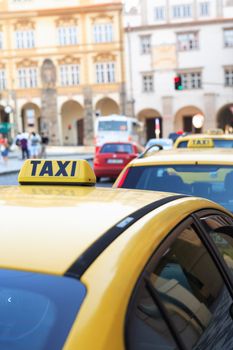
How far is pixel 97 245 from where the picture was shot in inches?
64.4

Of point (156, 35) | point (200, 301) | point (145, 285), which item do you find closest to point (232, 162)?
point (200, 301)

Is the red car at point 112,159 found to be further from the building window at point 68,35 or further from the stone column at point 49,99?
the building window at point 68,35

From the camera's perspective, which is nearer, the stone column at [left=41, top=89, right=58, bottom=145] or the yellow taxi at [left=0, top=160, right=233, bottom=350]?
the yellow taxi at [left=0, top=160, right=233, bottom=350]

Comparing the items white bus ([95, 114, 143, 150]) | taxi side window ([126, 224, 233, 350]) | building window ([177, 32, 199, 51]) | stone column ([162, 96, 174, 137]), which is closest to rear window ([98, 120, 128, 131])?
white bus ([95, 114, 143, 150])

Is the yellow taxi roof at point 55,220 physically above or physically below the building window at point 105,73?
below

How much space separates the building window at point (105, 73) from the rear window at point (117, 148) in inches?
1177

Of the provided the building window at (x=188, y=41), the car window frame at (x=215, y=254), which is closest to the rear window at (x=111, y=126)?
the building window at (x=188, y=41)

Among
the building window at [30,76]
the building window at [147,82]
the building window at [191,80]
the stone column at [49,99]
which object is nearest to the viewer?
the building window at [191,80]

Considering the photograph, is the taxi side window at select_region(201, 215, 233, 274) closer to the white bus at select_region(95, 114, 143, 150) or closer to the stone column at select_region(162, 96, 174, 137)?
the white bus at select_region(95, 114, 143, 150)

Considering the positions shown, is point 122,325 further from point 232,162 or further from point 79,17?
point 79,17

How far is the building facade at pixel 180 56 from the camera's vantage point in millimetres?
45281

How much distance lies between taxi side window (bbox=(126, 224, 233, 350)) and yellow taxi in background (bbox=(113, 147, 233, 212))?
2.69 m

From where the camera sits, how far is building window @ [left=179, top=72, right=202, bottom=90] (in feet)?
150

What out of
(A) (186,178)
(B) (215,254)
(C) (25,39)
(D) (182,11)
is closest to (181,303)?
(B) (215,254)
